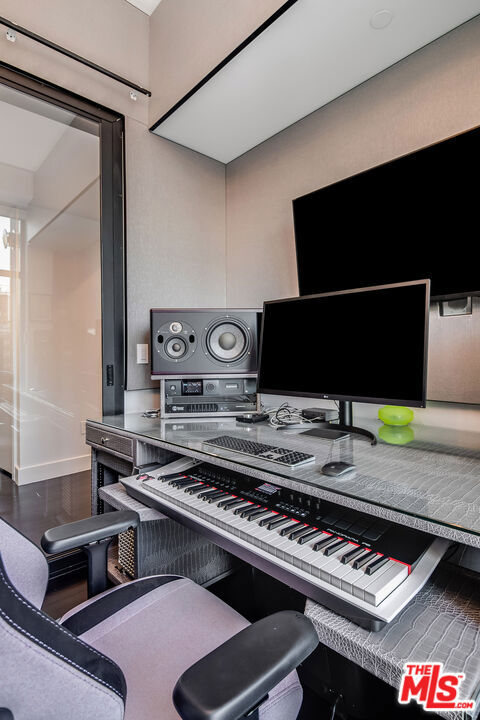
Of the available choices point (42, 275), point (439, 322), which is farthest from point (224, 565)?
point (42, 275)

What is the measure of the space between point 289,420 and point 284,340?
1.09 feet

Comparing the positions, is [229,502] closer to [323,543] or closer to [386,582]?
[323,543]

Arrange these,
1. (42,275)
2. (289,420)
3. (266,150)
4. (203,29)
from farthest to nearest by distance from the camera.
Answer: (266,150) → (42,275) → (203,29) → (289,420)

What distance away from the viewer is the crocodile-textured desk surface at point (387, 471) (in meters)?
0.71

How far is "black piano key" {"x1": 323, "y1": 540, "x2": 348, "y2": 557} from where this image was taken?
78 cm

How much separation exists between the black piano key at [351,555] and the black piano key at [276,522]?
7.3 inches

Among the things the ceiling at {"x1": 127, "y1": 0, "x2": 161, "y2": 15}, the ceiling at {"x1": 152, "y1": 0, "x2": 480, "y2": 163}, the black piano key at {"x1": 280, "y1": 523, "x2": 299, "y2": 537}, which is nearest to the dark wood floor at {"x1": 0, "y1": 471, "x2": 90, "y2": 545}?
the black piano key at {"x1": 280, "y1": 523, "x2": 299, "y2": 537}

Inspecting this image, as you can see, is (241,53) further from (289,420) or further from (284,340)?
(289,420)

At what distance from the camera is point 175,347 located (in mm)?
1823

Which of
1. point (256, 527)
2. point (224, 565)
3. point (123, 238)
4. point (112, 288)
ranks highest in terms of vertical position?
point (123, 238)

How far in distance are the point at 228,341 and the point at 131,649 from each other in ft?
4.12

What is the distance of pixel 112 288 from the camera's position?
6.79ft

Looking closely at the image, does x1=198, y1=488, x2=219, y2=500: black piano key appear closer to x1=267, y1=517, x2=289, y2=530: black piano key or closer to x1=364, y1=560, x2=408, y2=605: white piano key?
x1=267, y1=517, x2=289, y2=530: black piano key

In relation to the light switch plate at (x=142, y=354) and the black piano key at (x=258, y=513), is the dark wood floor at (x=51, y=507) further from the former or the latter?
the black piano key at (x=258, y=513)
